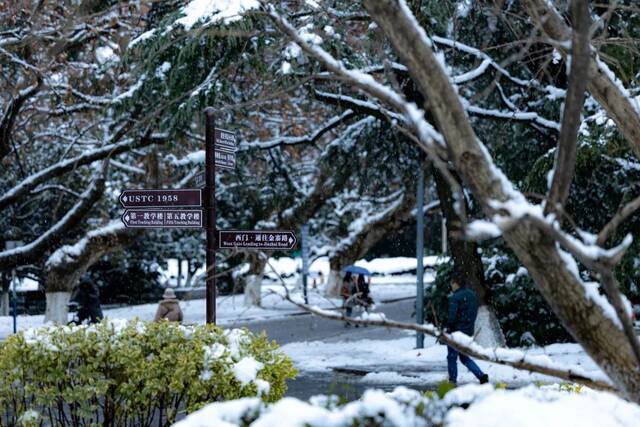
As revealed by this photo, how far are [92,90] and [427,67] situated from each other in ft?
57.2

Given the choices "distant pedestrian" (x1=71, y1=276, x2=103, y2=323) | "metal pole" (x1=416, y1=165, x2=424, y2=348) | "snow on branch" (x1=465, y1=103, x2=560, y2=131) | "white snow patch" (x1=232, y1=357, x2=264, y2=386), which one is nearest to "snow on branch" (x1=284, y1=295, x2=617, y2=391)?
"white snow patch" (x1=232, y1=357, x2=264, y2=386)

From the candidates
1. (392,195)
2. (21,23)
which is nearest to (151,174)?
(21,23)

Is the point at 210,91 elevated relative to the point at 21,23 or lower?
lower

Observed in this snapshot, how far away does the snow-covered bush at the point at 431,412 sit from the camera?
3.29 meters

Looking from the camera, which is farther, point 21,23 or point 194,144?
point 194,144

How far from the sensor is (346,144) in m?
19.3

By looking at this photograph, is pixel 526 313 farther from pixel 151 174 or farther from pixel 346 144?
pixel 151 174

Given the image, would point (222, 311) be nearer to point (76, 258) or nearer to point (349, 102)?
point (76, 258)

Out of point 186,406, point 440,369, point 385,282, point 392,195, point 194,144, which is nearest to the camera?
point 186,406

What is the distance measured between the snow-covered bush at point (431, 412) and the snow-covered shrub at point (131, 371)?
2.64 metres

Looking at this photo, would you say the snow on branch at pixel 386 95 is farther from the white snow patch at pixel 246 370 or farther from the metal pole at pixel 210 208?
the metal pole at pixel 210 208

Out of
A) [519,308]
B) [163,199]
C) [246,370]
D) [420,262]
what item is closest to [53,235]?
[420,262]

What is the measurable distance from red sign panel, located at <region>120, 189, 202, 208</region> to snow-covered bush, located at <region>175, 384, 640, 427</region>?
19.5ft

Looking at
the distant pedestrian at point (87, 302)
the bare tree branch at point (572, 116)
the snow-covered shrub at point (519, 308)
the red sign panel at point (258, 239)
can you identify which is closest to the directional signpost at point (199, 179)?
the red sign panel at point (258, 239)
